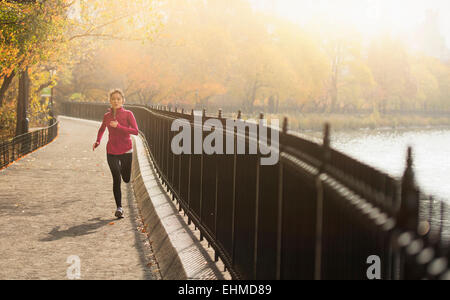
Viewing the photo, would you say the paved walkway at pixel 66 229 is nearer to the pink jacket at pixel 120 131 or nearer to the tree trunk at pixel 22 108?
the pink jacket at pixel 120 131

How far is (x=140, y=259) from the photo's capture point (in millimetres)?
7840

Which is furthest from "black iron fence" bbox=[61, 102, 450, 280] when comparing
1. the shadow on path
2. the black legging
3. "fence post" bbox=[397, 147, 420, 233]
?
the black legging

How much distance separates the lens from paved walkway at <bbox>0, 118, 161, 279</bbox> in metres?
7.30

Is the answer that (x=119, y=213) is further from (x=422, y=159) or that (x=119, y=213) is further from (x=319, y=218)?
(x=422, y=159)

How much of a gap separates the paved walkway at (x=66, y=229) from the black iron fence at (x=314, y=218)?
1.00 m

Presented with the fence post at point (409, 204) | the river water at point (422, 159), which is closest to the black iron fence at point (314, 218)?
the fence post at point (409, 204)

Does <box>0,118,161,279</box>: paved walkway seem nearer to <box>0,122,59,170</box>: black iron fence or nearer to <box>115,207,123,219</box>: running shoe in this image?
<box>115,207,123,219</box>: running shoe

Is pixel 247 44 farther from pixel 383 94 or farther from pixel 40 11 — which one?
pixel 40 11

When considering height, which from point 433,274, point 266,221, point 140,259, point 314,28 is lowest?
point 140,259

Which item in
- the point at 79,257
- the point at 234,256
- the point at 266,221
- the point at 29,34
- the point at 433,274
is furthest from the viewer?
the point at 29,34

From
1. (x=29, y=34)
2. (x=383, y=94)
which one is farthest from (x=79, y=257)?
(x=383, y=94)

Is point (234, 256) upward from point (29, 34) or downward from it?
downward

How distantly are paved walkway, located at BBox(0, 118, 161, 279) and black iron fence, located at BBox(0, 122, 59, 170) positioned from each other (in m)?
1.10
